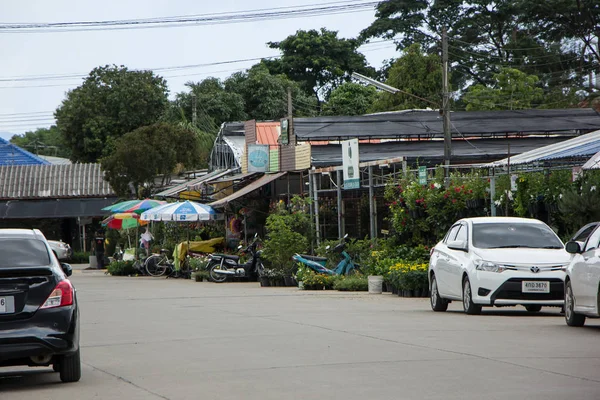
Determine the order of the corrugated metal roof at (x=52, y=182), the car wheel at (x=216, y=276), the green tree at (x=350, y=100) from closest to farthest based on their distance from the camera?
the car wheel at (x=216, y=276) < the corrugated metal roof at (x=52, y=182) < the green tree at (x=350, y=100)

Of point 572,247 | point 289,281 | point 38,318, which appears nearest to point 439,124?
point 289,281

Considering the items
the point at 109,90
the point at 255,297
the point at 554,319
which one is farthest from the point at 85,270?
the point at 554,319

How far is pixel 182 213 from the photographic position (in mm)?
36750

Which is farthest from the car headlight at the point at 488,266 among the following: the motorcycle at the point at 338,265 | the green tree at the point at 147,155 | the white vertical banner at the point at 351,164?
the green tree at the point at 147,155

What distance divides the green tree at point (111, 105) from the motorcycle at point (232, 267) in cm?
3306

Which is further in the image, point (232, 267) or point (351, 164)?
point (232, 267)

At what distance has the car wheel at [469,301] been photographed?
1735 centimetres

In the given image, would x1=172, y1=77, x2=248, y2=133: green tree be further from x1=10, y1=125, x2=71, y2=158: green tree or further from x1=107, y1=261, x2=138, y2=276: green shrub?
x1=10, y1=125, x2=71, y2=158: green tree

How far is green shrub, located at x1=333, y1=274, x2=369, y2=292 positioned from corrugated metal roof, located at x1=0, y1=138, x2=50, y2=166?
49809 mm

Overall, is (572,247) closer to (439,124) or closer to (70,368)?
(70,368)

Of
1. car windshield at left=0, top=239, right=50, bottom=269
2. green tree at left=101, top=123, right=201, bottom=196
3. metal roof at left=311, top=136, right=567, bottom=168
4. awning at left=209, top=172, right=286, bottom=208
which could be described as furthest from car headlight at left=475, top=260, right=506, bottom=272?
green tree at left=101, top=123, right=201, bottom=196

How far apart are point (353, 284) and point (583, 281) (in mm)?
12504

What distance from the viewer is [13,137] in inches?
4766

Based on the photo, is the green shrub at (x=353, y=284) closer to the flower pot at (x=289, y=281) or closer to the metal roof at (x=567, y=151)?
the flower pot at (x=289, y=281)
